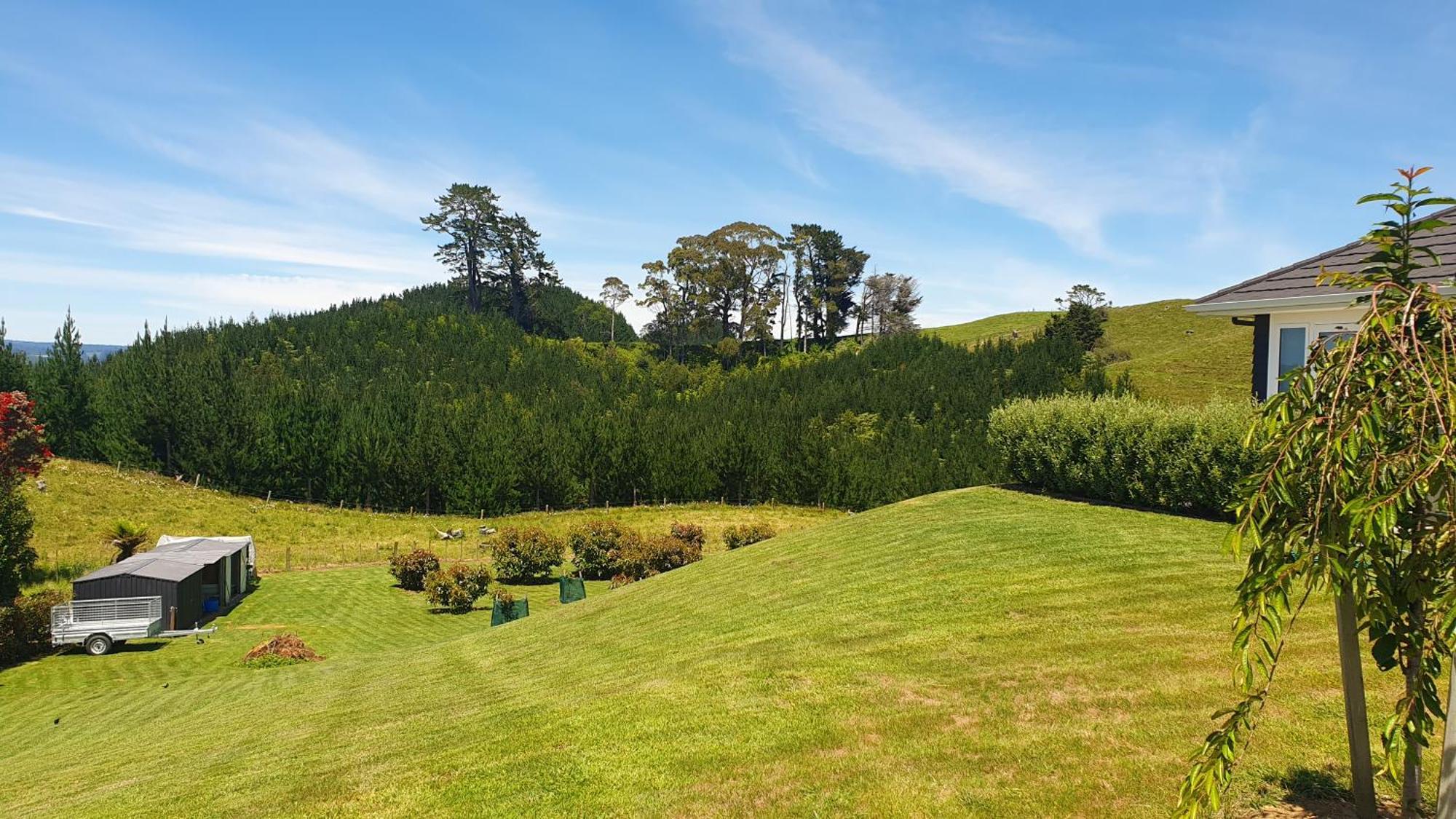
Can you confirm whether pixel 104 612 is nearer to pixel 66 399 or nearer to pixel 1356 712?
pixel 1356 712

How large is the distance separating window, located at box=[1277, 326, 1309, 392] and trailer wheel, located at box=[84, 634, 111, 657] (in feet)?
114

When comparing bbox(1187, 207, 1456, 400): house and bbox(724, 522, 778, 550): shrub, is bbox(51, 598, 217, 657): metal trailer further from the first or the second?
bbox(1187, 207, 1456, 400): house

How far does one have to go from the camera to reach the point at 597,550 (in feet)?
130

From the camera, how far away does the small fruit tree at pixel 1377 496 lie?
3.95 metres

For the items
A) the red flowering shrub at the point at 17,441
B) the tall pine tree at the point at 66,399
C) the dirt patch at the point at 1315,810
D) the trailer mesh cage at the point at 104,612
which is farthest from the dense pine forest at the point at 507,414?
the dirt patch at the point at 1315,810

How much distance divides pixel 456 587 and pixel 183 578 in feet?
31.5

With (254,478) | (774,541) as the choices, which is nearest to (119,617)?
(774,541)

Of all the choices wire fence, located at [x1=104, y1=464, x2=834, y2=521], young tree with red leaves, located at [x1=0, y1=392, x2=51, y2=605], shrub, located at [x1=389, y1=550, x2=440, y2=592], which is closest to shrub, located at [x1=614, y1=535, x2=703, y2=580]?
shrub, located at [x1=389, y1=550, x2=440, y2=592]

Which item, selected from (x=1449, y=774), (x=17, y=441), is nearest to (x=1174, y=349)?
(x=1449, y=774)

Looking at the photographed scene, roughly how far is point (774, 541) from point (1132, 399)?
1115cm

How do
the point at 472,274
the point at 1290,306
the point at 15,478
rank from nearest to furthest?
the point at 1290,306
the point at 15,478
the point at 472,274

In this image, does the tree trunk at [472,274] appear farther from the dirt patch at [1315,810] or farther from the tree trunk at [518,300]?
the dirt patch at [1315,810]

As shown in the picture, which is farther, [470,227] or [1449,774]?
[470,227]

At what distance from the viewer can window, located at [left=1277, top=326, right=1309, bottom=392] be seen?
47.3 feet
